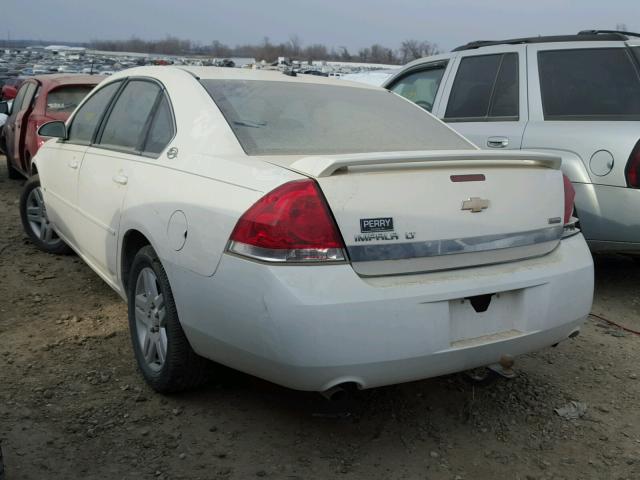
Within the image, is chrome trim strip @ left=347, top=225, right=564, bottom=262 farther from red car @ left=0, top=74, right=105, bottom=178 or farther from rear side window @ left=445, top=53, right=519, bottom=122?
red car @ left=0, top=74, right=105, bottom=178

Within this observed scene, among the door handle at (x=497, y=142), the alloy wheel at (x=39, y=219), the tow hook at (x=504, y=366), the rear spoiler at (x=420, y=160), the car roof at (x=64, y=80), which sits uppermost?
the rear spoiler at (x=420, y=160)

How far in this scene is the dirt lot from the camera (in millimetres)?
2596

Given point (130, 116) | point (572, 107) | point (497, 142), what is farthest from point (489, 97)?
point (130, 116)

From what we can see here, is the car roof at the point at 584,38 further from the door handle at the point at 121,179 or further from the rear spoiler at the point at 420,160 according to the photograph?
the door handle at the point at 121,179

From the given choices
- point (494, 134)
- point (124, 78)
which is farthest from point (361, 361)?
point (494, 134)

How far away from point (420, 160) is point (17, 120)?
7305mm

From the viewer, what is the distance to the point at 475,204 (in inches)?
102

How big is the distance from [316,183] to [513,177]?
889 mm

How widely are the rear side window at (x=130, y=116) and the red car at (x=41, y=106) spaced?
4014mm

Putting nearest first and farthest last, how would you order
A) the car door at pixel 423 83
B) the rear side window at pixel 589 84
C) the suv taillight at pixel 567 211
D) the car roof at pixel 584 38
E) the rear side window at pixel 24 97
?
the suv taillight at pixel 567 211 < the rear side window at pixel 589 84 < the car roof at pixel 584 38 < the car door at pixel 423 83 < the rear side window at pixel 24 97

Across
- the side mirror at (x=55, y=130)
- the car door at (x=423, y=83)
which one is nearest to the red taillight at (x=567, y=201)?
the car door at (x=423, y=83)

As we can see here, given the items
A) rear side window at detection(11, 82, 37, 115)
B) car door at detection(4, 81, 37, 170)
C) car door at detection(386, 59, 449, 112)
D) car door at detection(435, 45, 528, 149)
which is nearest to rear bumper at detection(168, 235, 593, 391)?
car door at detection(435, 45, 528, 149)

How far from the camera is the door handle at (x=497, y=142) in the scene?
4.97m

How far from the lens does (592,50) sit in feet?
15.9
